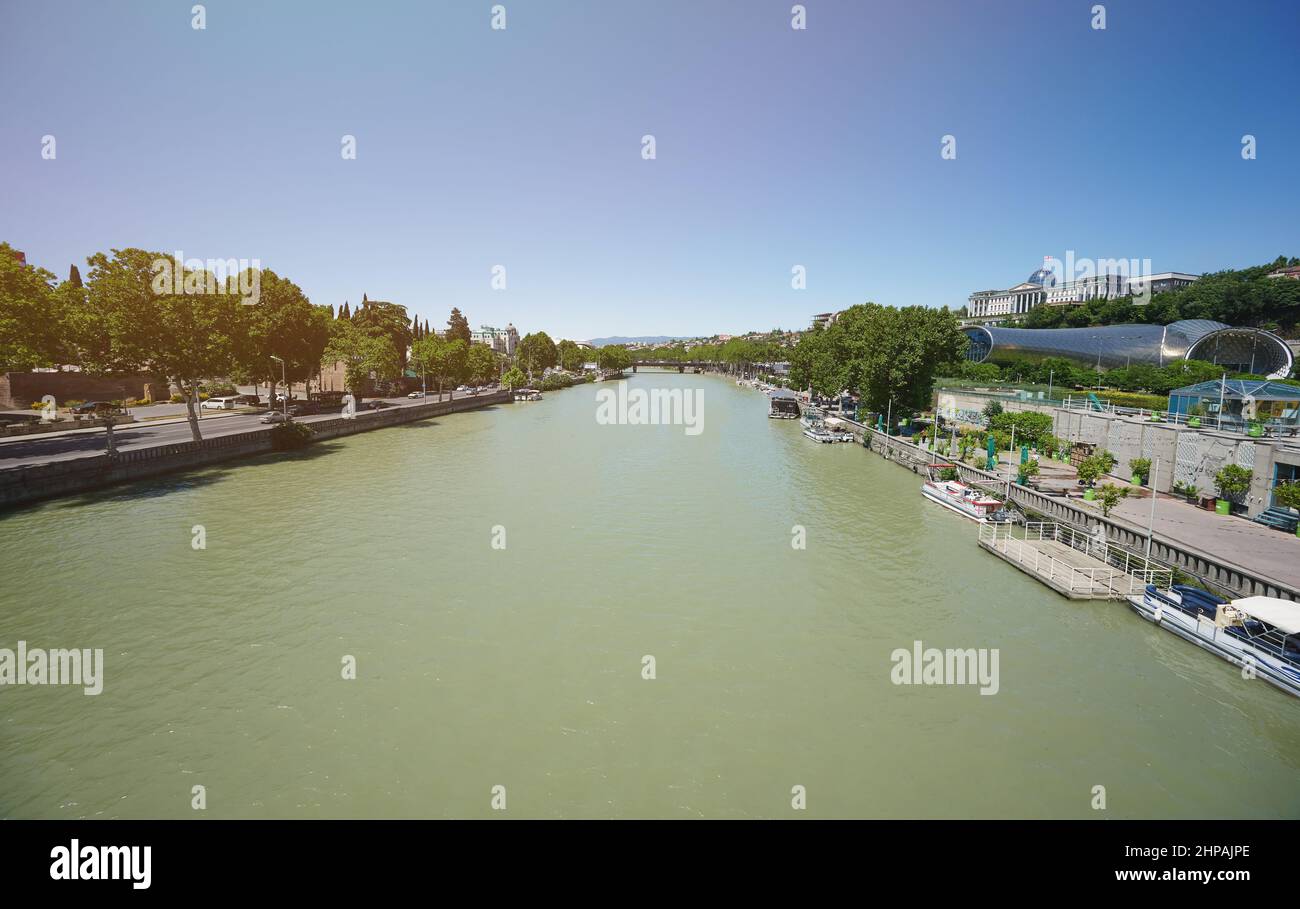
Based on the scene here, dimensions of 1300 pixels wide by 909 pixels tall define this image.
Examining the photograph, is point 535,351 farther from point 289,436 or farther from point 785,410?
point 289,436

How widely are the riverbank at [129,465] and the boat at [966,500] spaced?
45.2 metres

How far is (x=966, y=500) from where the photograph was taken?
3067 centimetres

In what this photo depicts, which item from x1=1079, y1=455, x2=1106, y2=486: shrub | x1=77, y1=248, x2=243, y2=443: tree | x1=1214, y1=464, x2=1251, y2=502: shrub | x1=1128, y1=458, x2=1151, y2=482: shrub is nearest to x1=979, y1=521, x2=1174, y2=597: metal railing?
x1=1079, y1=455, x2=1106, y2=486: shrub

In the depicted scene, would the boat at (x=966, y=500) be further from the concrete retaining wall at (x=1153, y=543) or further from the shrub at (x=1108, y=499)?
the shrub at (x=1108, y=499)

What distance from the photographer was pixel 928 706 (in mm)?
13734

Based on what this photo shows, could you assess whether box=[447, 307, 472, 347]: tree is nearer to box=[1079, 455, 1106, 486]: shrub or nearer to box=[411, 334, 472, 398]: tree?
box=[411, 334, 472, 398]: tree

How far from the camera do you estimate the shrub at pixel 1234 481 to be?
83.0ft

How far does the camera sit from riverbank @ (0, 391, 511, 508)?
27938 millimetres

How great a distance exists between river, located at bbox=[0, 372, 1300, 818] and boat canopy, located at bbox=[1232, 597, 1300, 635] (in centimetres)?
173

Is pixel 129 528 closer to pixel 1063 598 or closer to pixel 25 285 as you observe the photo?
pixel 25 285

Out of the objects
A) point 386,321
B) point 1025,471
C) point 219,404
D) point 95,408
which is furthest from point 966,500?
point 386,321
